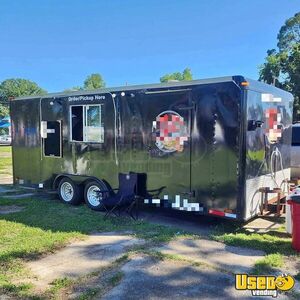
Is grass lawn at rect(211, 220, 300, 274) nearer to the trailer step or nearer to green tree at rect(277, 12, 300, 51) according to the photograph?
the trailer step

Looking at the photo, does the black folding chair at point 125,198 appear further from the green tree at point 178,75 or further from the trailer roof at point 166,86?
the green tree at point 178,75

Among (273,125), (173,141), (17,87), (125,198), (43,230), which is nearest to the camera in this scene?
(43,230)

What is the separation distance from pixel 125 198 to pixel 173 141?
5.23 ft

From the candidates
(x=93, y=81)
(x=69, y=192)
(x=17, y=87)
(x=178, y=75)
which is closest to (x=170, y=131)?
(x=69, y=192)

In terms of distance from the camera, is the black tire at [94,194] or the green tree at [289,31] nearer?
the black tire at [94,194]

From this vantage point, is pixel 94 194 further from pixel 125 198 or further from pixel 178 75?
pixel 178 75

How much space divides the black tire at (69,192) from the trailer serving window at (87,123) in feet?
3.66

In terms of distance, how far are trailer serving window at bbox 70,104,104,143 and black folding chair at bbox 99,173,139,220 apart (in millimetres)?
1102

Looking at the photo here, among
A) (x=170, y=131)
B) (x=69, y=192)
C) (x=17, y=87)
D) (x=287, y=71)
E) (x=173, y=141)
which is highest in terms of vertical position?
(x=17, y=87)

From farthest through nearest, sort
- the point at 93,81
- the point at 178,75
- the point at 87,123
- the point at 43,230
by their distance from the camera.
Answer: the point at 93,81 < the point at 178,75 < the point at 87,123 < the point at 43,230

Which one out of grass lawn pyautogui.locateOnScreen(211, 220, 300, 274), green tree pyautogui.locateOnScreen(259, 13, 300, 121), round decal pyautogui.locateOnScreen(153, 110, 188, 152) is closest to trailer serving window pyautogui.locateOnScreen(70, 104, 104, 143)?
round decal pyautogui.locateOnScreen(153, 110, 188, 152)

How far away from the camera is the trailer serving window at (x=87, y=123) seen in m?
8.47

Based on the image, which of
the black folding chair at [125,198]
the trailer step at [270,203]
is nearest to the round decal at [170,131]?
the black folding chair at [125,198]

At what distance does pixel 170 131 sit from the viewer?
23.8 feet
